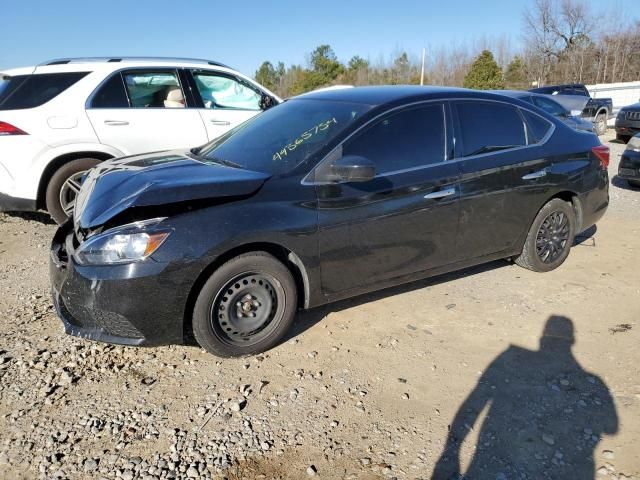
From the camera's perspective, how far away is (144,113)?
18.8ft

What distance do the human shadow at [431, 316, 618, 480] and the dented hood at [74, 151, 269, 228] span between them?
1875mm

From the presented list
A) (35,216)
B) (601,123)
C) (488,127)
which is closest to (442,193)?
(488,127)

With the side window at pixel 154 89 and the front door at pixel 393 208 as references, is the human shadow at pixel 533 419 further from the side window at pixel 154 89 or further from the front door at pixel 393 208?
the side window at pixel 154 89

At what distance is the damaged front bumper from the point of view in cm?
276

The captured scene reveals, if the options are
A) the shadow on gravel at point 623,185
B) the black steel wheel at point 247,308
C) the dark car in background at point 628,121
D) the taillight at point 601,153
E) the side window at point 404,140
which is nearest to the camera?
the black steel wheel at point 247,308

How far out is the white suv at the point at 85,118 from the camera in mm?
5199

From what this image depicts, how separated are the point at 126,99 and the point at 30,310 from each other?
2.88 meters

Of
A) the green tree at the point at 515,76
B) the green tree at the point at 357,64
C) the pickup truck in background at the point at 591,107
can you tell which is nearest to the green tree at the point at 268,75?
the green tree at the point at 357,64

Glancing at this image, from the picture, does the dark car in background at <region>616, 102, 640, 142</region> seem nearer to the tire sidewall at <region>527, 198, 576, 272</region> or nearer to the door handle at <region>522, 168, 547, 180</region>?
the tire sidewall at <region>527, 198, 576, 272</region>

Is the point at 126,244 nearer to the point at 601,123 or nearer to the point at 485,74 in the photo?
the point at 601,123

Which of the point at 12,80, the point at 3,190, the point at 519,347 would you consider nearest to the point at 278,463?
the point at 519,347

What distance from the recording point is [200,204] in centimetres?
293

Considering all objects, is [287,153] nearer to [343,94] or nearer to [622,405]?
[343,94]

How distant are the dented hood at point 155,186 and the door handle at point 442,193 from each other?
48.7 inches
